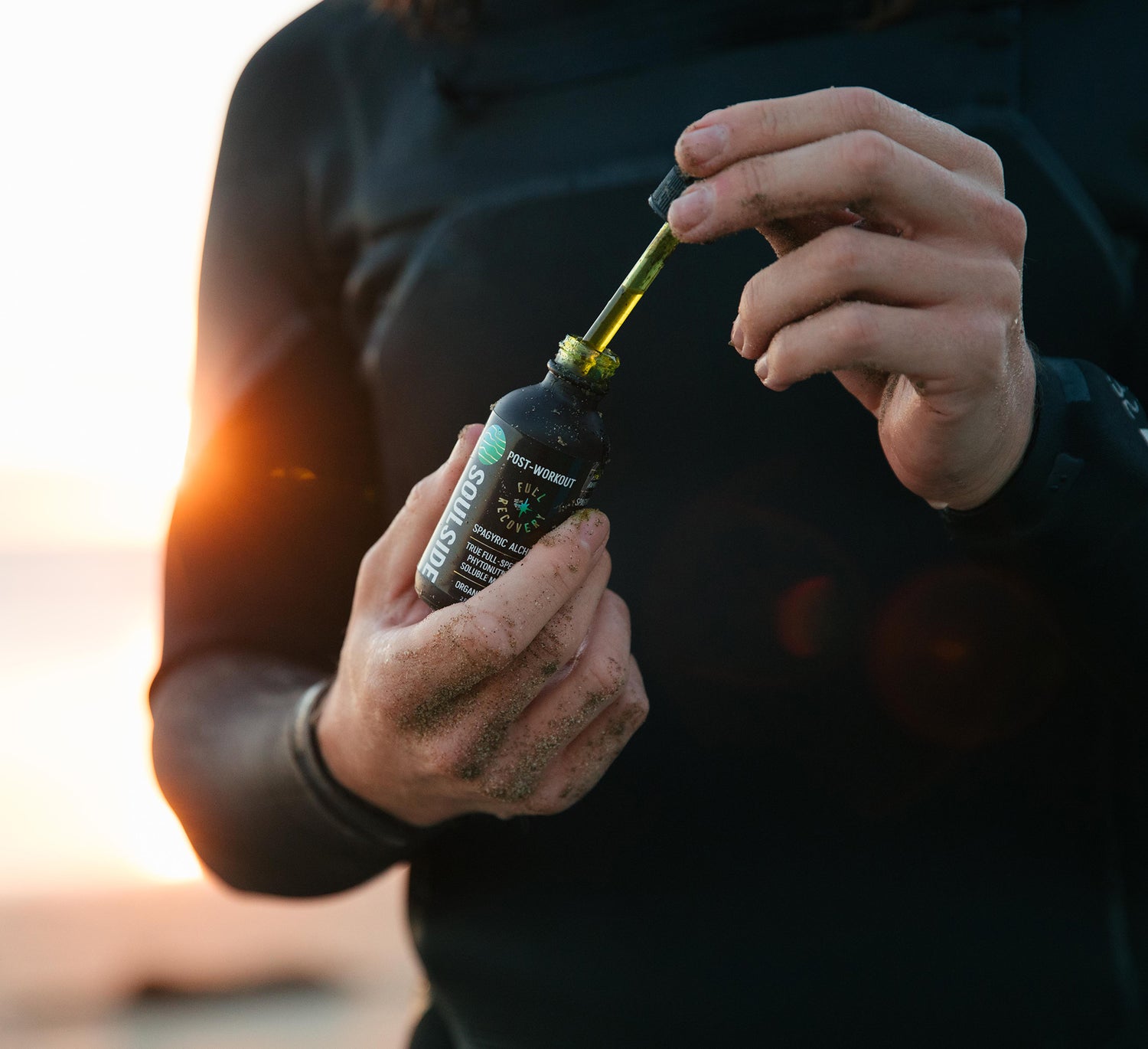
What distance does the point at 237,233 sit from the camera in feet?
5.89

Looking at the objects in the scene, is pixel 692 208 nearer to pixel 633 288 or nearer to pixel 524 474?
pixel 633 288

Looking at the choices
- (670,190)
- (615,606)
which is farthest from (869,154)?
(615,606)

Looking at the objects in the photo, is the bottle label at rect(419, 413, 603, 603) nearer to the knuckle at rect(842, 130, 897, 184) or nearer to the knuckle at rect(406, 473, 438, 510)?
the knuckle at rect(406, 473, 438, 510)

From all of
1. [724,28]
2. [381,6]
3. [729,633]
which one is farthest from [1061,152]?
[381,6]

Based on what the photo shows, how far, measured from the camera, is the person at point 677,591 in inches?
47.6

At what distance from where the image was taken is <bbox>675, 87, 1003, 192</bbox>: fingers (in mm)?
963

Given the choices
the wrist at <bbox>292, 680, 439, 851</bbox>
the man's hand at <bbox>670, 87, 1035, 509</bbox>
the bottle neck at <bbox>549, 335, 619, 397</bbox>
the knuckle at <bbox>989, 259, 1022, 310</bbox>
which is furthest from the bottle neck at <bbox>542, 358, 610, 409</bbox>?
the wrist at <bbox>292, 680, 439, 851</bbox>

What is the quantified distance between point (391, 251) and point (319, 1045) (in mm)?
4151

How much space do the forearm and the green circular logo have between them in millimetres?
570

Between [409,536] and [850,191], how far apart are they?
657 mm

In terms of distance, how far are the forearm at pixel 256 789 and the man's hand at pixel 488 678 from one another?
0.45ft

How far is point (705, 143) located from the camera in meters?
0.99

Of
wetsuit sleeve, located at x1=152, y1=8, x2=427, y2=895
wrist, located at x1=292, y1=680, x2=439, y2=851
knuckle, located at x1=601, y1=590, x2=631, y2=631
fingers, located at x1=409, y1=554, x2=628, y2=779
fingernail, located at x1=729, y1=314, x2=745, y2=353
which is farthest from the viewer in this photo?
wetsuit sleeve, located at x1=152, y1=8, x2=427, y2=895

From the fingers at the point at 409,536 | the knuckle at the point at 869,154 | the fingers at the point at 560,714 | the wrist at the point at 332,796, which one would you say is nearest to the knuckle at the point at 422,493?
the fingers at the point at 409,536
